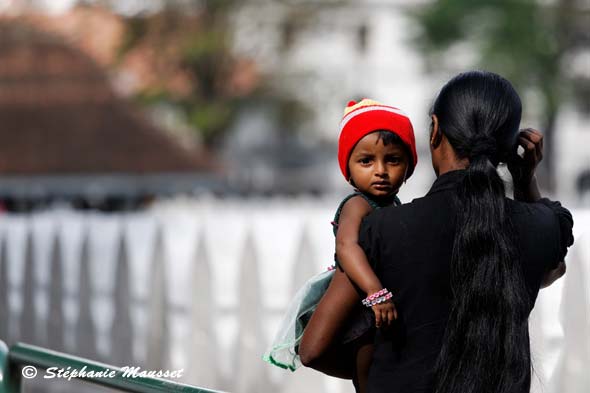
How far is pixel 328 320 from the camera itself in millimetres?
2502

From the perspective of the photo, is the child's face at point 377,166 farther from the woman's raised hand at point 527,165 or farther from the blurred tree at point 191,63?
the blurred tree at point 191,63

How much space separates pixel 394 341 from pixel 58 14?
131 ft

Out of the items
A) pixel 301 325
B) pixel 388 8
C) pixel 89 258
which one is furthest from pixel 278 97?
pixel 301 325

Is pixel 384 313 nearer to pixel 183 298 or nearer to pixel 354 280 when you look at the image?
pixel 354 280

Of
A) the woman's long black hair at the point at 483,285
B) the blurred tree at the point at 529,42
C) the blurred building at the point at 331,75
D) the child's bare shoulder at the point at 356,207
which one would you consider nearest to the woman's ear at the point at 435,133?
the woman's long black hair at the point at 483,285

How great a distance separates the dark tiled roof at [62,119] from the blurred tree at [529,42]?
14.7 m

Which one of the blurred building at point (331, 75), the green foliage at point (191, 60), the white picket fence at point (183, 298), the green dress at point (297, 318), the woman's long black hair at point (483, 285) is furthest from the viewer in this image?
the blurred building at point (331, 75)

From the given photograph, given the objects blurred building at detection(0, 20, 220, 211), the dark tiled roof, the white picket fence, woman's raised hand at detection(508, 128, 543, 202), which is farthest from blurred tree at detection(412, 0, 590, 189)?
woman's raised hand at detection(508, 128, 543, 202)

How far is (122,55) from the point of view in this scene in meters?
45.0

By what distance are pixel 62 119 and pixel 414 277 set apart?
1291 inches

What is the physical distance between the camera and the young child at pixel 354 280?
8.14 ft

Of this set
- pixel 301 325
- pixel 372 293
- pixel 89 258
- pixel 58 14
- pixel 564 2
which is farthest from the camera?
pixel 564 2

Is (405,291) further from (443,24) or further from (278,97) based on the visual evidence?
(443,24)

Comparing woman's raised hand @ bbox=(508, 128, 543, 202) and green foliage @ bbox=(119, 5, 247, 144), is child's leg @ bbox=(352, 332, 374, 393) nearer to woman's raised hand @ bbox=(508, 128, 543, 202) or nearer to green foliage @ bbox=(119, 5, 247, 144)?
woman's raised hand @ bbox=(508, 128, 543, 202)
